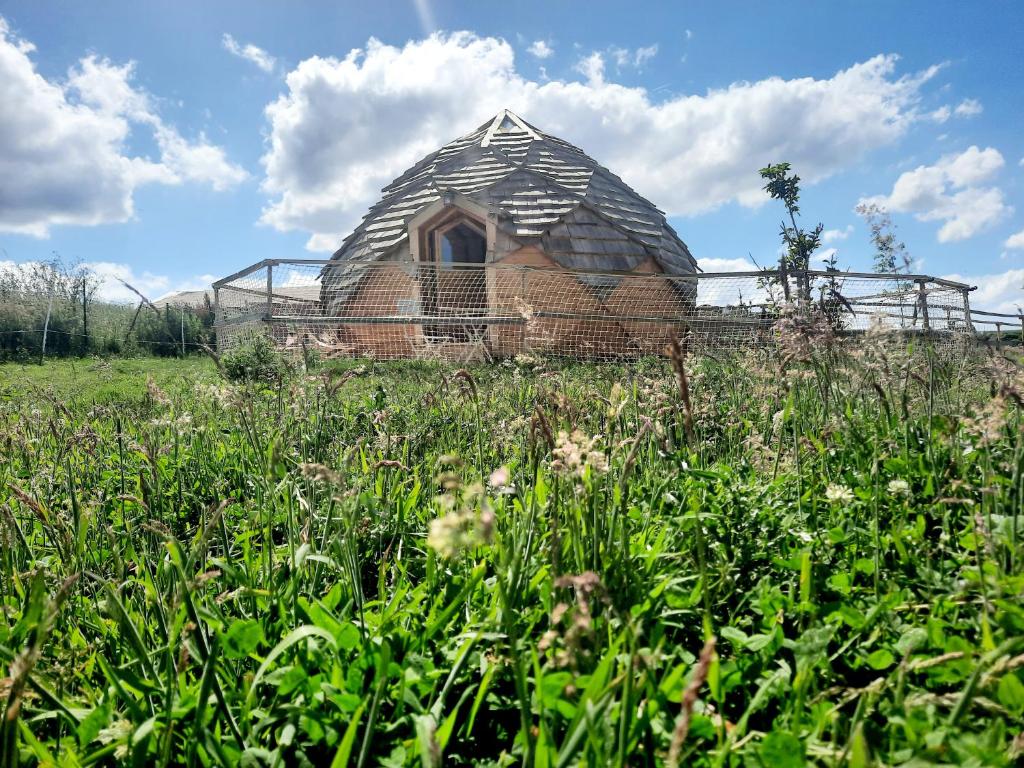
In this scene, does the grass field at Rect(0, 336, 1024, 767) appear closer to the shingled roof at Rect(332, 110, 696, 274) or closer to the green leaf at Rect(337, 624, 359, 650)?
the green leaf at Rect(337, 624, 359, 650)

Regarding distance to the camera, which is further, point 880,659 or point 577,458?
point 880,659

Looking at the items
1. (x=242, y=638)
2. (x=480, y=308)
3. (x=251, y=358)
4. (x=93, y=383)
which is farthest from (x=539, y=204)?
(x=242, y=638)

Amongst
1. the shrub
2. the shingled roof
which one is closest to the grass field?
the shrub

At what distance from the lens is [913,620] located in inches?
50.2

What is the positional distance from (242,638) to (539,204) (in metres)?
13.0

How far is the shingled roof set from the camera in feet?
43.1

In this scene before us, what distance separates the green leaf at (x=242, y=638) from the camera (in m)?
1.20

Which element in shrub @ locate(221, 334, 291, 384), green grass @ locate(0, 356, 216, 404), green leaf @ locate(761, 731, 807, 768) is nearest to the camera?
green leaf @ locate(761, 731, 807, 768)

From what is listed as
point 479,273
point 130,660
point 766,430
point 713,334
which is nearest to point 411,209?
point 479,273

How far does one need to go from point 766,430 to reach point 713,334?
7525 mm

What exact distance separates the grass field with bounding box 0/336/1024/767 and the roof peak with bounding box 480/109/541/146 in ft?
51.4

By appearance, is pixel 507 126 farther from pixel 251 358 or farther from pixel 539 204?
pixel 251 358

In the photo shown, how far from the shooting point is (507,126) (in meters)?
17.2

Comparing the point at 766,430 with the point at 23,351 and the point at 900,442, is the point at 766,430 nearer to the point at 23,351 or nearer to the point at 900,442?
the point at 900,442
